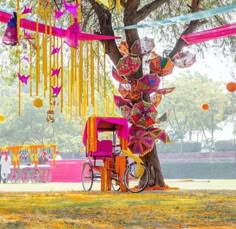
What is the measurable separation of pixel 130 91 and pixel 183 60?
46.2 inches

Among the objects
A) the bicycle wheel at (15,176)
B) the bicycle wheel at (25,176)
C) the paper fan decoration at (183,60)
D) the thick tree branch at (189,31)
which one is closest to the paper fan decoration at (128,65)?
the paper fan decoration at (183,60)

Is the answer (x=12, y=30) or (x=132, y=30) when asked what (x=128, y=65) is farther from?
(x=12, y=30)

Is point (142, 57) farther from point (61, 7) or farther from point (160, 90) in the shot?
point (61, 7)

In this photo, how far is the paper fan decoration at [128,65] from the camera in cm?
1191

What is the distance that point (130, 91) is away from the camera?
1213 centimetres

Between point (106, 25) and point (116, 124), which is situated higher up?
point (106, 25)

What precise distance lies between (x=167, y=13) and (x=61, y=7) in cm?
306

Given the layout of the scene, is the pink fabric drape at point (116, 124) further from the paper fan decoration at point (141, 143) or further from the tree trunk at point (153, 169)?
the tree trunk at point (153, 169)

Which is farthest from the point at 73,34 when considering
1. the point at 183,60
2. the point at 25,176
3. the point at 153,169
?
the point at 25,176

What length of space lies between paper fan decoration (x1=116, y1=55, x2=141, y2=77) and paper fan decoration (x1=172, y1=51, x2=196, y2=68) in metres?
0.78

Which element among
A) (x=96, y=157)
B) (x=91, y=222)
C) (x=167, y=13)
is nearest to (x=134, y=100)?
(x=96, y=157)

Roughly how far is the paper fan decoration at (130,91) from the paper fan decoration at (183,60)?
0.89 meters

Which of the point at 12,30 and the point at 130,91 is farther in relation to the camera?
the point at 130,91

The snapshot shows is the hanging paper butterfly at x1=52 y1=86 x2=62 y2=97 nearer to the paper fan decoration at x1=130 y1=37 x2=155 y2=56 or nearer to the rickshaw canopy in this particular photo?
the rickshaw canopy
